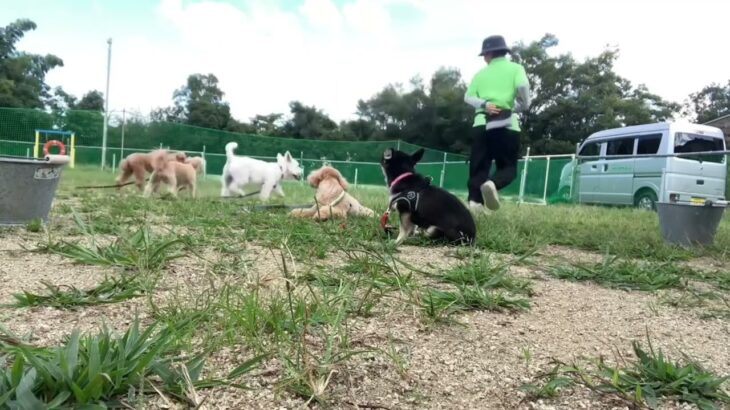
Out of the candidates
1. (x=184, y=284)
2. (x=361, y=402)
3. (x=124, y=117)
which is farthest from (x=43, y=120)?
(x=361, y=402)

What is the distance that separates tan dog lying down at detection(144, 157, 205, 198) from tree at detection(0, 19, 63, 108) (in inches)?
1069

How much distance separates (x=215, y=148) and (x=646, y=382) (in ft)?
62.7

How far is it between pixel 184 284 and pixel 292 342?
79cm

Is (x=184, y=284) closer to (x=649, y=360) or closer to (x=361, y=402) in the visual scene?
(x=361, y=402)

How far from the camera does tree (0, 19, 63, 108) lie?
28214mm

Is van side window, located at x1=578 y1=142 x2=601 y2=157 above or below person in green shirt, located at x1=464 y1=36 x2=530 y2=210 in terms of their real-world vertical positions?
above

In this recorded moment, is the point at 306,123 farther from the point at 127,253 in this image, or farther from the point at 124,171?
the point at 127,253

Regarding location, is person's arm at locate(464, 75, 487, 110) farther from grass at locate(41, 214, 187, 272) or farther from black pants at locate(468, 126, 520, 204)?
grass at locate(41, 214, 187, 272)

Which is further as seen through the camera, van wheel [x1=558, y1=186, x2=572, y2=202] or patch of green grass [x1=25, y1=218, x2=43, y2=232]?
van wheel [x1=558, y1=186, x2=572, y2=202]

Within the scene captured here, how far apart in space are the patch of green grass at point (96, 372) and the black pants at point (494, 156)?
403 centimetres

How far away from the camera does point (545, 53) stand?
3431 cm

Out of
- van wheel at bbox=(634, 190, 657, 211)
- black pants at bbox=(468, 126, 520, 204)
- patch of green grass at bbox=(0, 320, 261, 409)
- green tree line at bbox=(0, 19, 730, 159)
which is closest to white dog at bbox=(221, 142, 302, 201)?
black pants at bbox=(468, 126, 520, 204)

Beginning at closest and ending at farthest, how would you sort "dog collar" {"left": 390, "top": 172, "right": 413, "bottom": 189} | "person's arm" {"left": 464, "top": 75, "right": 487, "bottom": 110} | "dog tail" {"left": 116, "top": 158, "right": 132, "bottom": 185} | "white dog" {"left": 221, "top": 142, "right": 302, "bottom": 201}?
1. "dog collar" {"left": 390, "top": 172, "right": 413, "bottom": 189}
2. "person's arm" {"left": 464, "top": 75, "right": 487, "bottom": 110}
3. "dog tail" {"left": 116, "top": 158, "right": 132, "bottom": 185}
4. "white dog" {"left": 221, "top": 142, "right": 302, "bottom": 201}

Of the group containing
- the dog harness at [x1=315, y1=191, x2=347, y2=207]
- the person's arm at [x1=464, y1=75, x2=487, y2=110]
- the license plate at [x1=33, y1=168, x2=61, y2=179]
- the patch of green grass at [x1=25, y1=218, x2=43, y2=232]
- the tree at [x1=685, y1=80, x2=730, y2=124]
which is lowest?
the patch of green grass at [x1=25, y1=218, x2=43, y2=232]
